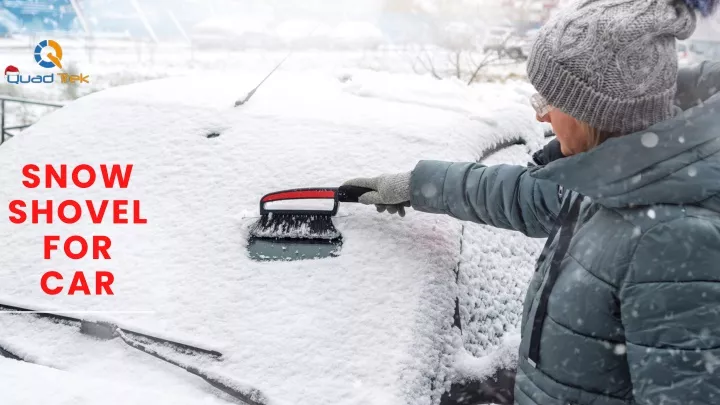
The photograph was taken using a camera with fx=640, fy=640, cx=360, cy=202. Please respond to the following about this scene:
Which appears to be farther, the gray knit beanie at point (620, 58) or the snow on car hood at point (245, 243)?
the snow on car hood at point (245, 243)

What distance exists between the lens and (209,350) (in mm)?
1407

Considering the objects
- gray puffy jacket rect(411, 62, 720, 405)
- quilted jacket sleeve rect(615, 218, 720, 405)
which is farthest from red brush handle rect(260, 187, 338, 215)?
quilted jacket sleeve rect(615, 218, 720, 405)

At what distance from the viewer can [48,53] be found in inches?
163

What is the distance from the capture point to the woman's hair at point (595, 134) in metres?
1.07

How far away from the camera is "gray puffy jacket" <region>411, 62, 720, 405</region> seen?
Result: 91 centimetres

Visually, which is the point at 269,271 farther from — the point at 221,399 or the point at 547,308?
the point at 547,308

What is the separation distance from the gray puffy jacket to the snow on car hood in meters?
0.35

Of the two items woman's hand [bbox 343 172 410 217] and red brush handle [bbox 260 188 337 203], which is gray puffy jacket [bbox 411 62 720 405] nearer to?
woman's hand [bbox 343 172 410 217]

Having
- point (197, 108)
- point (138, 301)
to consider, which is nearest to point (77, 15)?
point (197, 108)

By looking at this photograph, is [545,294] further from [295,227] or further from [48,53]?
[48,53]

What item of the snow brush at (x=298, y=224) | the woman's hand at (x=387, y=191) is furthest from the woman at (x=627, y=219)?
the snow brush at (x=298, y=224)

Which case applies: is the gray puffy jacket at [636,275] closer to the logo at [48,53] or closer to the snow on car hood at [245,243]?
the snow on car hood at [245,243]

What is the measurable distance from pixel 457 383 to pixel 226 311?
55cm

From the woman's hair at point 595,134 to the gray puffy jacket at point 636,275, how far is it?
0.07m
